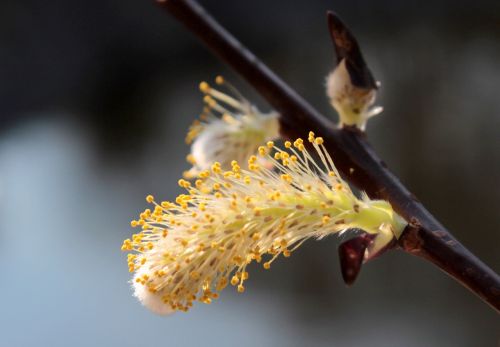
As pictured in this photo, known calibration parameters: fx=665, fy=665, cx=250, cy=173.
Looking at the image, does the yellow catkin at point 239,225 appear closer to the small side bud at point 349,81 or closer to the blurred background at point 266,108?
the small side bud at point 349,81

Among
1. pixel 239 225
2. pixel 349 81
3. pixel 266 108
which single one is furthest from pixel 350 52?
pixel 266 108

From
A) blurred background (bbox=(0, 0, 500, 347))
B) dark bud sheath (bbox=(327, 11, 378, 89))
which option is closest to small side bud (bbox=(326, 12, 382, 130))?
dark bud sheath (bbox=(327, 11, 378, 89))

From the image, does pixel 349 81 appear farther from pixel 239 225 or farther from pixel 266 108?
pixel 266 108

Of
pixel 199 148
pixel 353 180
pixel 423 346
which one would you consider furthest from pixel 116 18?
pixel 353 180

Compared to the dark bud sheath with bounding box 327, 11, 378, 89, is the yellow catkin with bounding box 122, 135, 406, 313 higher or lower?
lower

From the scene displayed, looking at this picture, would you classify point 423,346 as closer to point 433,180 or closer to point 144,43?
point 433,180

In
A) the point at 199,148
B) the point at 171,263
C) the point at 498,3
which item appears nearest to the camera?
the point at 171,263

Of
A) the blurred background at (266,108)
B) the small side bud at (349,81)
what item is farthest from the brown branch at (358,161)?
the blurred background at (266,108)

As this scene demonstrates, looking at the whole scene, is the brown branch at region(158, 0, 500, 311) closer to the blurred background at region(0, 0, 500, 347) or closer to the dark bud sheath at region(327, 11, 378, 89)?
the dark bud sheath at region(327, 11, 378, 89)
